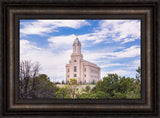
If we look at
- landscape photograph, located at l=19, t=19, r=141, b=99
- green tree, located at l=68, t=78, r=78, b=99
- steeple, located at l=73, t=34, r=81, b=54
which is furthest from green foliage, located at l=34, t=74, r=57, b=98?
steeple, located at l=73, t=34, r=81, b=54

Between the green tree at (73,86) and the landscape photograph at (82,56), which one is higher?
the landscape photograph at (82,56)

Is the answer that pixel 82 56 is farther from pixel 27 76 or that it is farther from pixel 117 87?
pixel 27 76

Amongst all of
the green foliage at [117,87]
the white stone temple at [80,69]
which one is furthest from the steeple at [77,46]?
the green foliage at [117,87]

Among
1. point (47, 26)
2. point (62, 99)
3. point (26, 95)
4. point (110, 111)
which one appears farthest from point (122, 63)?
point (26, 95)

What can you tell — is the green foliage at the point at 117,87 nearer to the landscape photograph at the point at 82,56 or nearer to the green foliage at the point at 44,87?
the landscape photograph at the point at 82,56

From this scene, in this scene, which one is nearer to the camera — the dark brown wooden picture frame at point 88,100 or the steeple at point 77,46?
the dark brown wooden picture frame at point 88,100

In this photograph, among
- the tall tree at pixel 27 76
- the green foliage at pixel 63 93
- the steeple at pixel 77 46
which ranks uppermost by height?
the steeple at pixel 77 46

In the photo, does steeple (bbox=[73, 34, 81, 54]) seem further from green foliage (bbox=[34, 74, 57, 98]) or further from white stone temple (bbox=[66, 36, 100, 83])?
green foliage (bbox=[34, 74, 57, 98])
